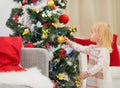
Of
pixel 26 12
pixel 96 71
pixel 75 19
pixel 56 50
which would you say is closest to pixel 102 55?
pixel 96 71

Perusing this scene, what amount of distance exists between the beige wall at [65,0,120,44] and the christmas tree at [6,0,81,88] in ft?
3.11

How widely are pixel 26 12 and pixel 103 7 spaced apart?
1.48m

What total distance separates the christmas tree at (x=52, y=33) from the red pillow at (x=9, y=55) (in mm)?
440

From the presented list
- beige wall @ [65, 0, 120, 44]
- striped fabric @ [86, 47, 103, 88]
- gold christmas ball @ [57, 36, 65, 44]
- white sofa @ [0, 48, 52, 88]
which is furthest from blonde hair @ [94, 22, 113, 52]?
beige wall @ [65, 0, 120, 44]

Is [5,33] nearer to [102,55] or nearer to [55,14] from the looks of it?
[55,14]

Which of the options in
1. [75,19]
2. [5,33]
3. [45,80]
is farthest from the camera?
[75,19]

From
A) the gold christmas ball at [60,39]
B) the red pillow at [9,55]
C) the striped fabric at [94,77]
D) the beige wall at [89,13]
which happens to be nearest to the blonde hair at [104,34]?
the striped fabric at [94,77]

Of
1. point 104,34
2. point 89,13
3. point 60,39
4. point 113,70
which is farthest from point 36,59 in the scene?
point 89,13

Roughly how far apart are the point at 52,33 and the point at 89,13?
128cm

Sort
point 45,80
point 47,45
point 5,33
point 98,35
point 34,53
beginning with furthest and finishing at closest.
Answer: point 5,33
point 47,45
point 98,35
point 34,53
point 45,80

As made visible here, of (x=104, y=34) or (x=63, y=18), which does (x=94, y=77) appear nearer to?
(x=104, y=34)

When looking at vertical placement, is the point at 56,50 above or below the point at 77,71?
above

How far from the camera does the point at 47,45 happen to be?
267 centimetres

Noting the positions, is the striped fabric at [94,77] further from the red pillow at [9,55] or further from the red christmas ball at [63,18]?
the red pillow at [9,55]
